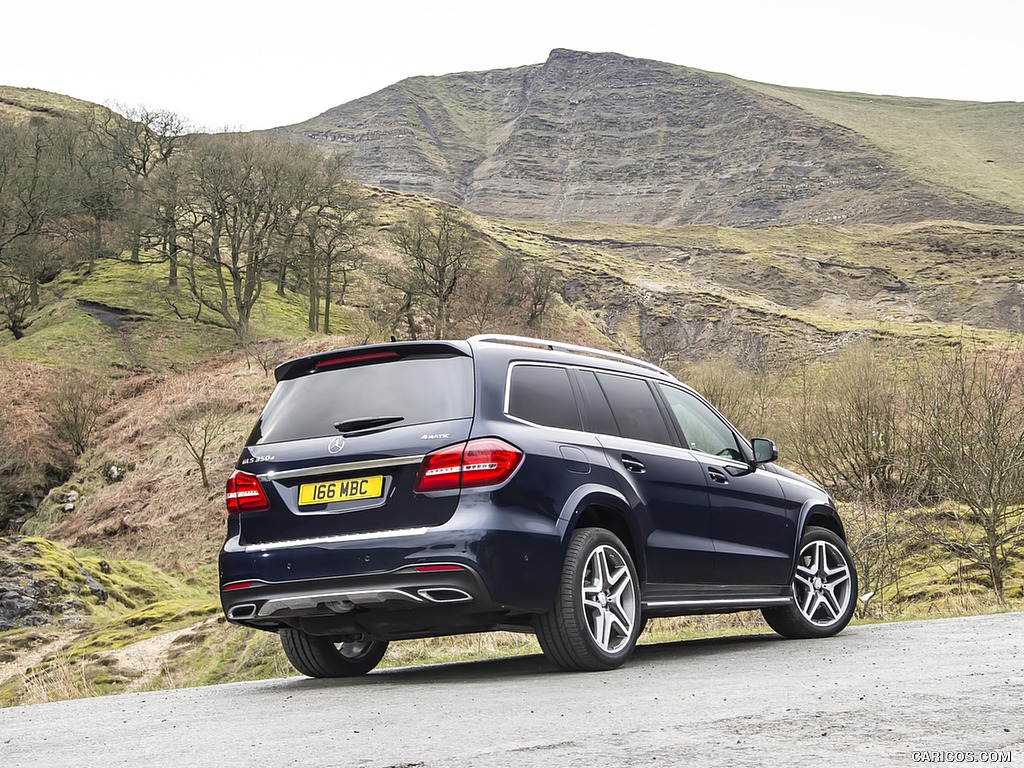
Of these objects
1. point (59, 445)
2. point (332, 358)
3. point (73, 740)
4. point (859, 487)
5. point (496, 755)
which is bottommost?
point (59, 445)

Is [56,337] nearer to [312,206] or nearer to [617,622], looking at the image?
[312,206]

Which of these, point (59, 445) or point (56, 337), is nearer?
point (59, 445)

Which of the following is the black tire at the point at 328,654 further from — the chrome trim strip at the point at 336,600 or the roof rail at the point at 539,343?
the roof rail at the point at 539,343

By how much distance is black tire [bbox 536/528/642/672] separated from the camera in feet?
22.7

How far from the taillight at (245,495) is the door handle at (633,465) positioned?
2.36m

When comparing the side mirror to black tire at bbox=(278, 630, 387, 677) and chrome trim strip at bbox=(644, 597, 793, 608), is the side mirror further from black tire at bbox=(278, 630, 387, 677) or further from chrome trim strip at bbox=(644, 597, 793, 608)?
black tire at bbox=(278, 630, 387, 677)

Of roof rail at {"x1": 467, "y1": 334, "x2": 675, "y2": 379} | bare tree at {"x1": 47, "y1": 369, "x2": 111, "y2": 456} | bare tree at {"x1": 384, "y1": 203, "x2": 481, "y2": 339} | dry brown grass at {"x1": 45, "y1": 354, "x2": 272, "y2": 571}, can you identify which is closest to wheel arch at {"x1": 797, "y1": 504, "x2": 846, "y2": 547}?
roof rail at {"x1": 467, "y1": 334, "x2": 675, "y2": 379}

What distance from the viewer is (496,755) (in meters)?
4.27

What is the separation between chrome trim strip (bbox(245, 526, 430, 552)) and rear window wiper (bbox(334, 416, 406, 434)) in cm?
67

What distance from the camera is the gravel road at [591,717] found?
4.23 metres

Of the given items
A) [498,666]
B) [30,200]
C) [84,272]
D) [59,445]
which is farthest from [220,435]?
[498,666]

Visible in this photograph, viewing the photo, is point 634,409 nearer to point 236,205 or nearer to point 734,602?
point 734,602

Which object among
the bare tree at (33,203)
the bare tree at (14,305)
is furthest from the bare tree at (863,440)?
the bare tree at (14,305)

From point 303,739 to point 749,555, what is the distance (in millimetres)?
4673
